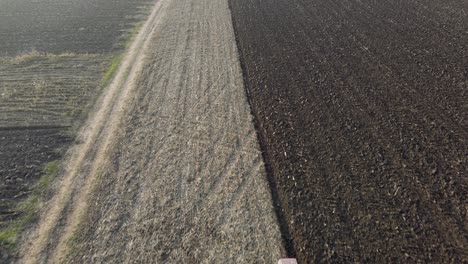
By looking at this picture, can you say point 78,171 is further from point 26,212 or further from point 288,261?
point 288,261

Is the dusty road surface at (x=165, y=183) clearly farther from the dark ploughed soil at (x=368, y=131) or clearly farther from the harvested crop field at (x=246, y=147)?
the dark ploughed soil at (x=368, y=131)

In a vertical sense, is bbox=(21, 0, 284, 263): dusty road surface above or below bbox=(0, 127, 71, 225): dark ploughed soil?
above

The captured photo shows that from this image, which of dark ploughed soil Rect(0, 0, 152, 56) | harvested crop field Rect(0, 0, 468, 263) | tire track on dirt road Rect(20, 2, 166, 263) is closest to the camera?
harvested crop field Rect(0, 0, 468, 263)

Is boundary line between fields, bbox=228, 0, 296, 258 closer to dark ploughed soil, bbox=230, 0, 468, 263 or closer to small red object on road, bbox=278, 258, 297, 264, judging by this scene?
dark ploughed soil, bbox=230, 0, 468, 263

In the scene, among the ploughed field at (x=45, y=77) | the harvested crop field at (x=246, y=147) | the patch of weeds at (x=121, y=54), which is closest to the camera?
the harvested crop field at (x=246, y=147)

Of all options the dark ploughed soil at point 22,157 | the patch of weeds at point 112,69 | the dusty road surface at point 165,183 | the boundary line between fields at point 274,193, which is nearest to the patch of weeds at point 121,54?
the patch of weeds at point 112,69

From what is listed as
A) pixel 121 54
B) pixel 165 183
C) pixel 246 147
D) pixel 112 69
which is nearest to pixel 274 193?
pixel 246 147

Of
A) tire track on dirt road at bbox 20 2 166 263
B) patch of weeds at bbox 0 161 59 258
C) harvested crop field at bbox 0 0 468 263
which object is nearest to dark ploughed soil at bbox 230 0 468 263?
harvested crop field at bbox 0 0 468 263
